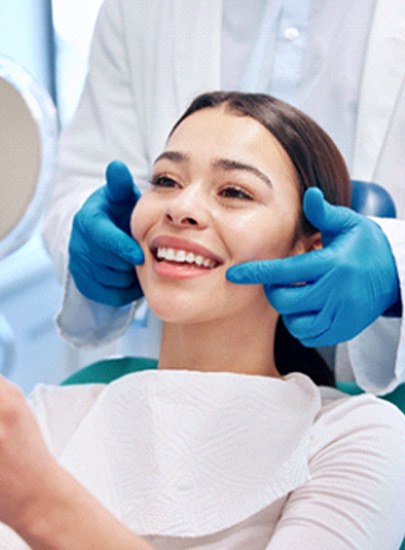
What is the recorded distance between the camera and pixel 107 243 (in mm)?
1560

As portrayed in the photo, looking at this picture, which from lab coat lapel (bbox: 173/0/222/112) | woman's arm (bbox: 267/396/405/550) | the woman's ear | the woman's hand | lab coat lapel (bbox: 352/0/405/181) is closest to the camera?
the woman's hand

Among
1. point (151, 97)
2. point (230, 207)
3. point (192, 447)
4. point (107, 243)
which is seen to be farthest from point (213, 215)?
point (151, 97)

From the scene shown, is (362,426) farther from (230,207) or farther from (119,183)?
(119,183)

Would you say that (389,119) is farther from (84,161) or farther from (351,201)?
(84,161)

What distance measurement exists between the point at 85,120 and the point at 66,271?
381 mm

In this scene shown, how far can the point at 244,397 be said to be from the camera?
1401 mm

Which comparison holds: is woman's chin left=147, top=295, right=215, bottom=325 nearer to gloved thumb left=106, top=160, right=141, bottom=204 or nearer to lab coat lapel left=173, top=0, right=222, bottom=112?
gloved thumb left=106, top=160, right=141, bottom=204

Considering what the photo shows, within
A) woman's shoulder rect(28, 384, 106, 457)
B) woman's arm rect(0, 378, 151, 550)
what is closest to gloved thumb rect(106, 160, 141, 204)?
woman's shoulder rect(28, 384, 106, 457)

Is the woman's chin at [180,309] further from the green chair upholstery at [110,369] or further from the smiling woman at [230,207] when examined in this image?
the green chair upholstery at [110,369]

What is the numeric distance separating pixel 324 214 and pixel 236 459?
381mm

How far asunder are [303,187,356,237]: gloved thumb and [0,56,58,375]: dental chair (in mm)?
389

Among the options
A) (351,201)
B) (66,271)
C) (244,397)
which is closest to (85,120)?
(66,271)

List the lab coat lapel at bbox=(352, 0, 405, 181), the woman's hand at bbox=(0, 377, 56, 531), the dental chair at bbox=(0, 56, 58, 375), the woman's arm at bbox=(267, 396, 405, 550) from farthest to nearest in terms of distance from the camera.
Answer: the lab coat lapel at bbox=(352, 0, 405, 181) < the woman's arm at bbox=(267, 396, 405, 550) < the dental chair at bbox=(0, 56, 58, 375) < the woman's hand at bbox=(0, 377, 56, 531)

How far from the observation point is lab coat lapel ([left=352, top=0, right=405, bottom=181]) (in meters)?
1.70
